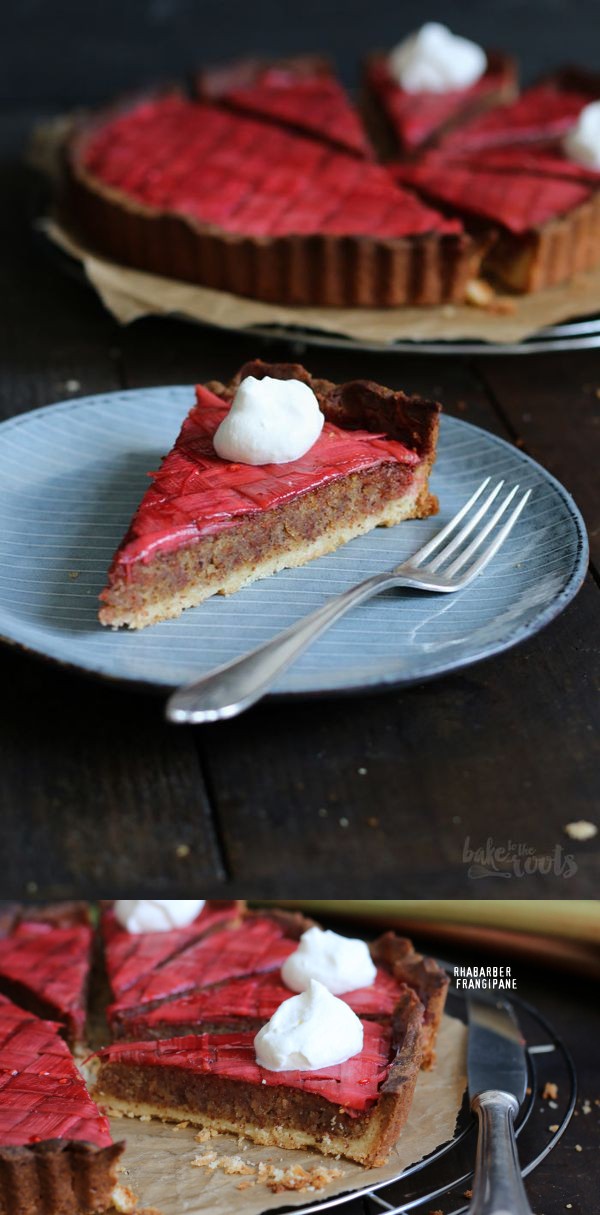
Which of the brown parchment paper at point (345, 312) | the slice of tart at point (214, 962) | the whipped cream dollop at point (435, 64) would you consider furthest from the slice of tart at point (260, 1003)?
the whipped cream dollop at point (435, 64)

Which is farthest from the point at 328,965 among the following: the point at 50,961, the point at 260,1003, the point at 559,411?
the point at 559,411

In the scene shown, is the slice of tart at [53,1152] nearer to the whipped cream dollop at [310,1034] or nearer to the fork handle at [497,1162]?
the whipped cream dollop at [310,1034]

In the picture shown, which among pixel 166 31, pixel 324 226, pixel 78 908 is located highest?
pixel 166 31

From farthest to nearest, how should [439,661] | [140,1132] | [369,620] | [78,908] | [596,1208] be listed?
[78,908] → [140,1132] → [596,1208] → [369,620] → [439,661]

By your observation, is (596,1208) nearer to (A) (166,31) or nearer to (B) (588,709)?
(B) (588,709)

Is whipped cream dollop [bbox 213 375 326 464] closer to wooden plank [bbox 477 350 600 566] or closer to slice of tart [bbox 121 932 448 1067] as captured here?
wooden plank [bbox 477 350 600 566]

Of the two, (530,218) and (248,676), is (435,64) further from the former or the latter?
(248,676)

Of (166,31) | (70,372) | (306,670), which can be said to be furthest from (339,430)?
(166,31)

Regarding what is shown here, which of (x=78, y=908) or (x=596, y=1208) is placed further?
(x=78, y=908)
